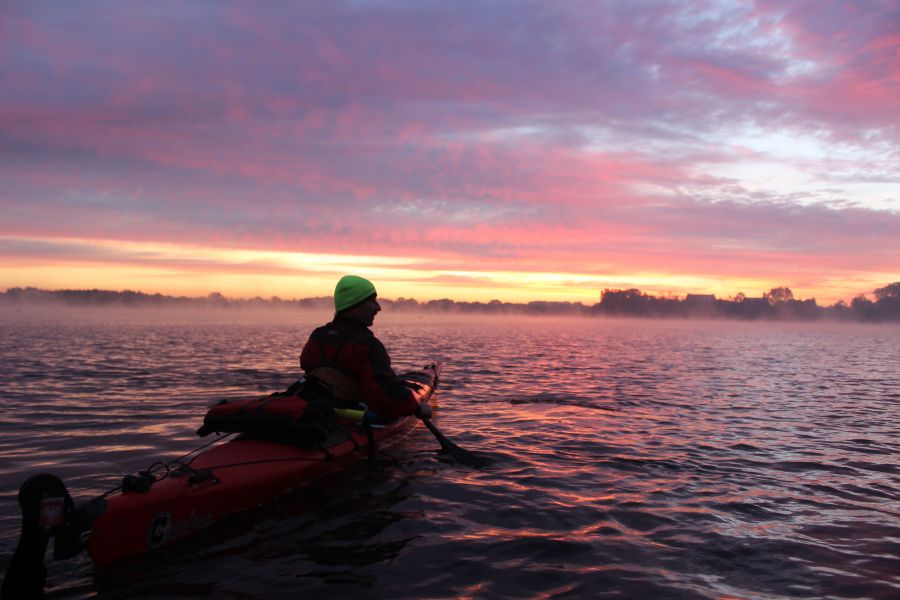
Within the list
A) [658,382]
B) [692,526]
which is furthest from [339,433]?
[658,382]

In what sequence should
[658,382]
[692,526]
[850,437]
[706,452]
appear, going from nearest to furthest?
[692,526], [706,452], [850,437], [658,382]

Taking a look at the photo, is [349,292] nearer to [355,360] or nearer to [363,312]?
[363,312]

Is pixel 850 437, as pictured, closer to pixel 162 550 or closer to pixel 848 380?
pixel 162 550

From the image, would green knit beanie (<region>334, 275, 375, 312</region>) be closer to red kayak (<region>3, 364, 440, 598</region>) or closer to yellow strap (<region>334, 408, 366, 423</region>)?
red kayak (<region>3, 364, 440, 598</region>)

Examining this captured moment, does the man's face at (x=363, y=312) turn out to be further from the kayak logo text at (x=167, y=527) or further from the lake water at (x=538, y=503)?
the kayak logo text at (x=167, y=527)

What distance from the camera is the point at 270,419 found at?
6.69 metres

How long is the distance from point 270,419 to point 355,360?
154cm

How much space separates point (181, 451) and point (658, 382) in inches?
629

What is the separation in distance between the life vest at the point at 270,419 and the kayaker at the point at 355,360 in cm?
83

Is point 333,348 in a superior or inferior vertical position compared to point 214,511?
superior

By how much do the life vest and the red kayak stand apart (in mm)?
12

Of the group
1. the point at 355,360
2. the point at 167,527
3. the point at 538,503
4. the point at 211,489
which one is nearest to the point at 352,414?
the point at 355,360

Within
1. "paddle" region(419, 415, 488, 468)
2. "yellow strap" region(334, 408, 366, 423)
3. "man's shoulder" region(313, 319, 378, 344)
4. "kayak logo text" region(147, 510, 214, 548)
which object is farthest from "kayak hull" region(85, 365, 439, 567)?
"man's shoulder" region(313, 319, 378, 344)

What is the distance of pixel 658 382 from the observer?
1983cm
